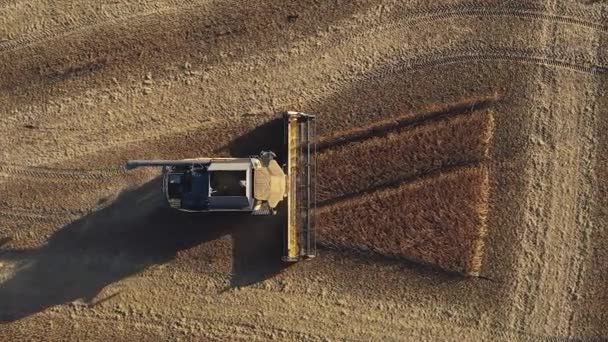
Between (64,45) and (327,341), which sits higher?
(64,45)

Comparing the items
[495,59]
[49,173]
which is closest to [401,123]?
[495,59]

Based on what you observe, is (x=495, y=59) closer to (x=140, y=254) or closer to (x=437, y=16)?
(x=437, y=16)

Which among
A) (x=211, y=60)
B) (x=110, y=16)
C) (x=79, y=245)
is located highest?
(x=110, y=16)

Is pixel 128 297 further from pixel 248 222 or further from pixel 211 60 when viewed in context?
pixel 211 60

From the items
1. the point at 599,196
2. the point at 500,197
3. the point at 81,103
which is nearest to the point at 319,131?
the point at 500,197

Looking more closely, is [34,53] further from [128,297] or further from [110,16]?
[128,297]
